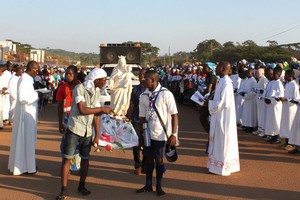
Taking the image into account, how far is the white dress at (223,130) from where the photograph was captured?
21.1 ft

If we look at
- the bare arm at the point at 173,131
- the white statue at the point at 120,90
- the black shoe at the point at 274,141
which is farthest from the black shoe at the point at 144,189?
the white statue at the point at 120,90


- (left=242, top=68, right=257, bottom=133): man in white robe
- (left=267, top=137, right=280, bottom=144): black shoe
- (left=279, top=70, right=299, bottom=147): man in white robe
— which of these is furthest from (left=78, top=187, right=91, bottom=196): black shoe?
(left=242, top=68, right=257, bottom=133): man in white robe

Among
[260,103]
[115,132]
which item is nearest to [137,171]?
[115,132]

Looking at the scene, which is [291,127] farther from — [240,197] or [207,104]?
[240,197]

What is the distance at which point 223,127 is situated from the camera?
6484 mm

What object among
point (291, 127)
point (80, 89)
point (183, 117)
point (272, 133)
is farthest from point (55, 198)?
point (183, 117)

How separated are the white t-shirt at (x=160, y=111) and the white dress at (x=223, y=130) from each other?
56.5 inches

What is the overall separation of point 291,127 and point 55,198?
18.9 ft

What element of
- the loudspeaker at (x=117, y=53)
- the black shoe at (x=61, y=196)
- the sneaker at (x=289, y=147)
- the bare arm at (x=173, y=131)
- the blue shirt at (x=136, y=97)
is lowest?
the black shoe at (x=61, y=196)

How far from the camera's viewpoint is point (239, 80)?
1221 centimetres

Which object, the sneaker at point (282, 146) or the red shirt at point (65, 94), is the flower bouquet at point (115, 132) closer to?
the red shirt at point (65, 94)

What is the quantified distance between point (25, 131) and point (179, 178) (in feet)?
9.39

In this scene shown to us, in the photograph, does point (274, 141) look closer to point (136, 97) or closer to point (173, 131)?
point (136, 97)

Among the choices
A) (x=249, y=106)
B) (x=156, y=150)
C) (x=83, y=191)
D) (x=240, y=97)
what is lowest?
(x=83, y=191)
